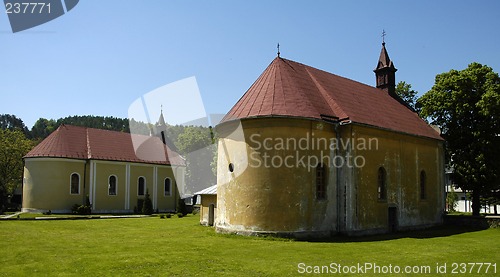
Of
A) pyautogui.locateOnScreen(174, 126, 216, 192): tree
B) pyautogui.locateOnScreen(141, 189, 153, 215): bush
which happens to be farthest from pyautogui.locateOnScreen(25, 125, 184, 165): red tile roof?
pyautogui.locateOnScreen(174, 126, 216, 192): tree

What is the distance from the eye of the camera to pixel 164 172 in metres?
45.7

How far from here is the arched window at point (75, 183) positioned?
3859cm

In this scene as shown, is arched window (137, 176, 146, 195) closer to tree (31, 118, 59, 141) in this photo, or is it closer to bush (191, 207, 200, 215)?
bush (191, 207, 200, 215)

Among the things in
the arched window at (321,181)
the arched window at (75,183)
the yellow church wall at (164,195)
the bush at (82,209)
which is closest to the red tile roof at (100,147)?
the yellow church wall at (164,195)

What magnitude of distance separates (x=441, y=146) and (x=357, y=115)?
10171mm

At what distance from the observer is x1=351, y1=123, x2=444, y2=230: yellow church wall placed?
73.7ft

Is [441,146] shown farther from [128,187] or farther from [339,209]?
[128,187]

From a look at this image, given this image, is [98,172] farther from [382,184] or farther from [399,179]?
[399,179]

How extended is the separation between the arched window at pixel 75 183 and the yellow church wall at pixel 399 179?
27.3 m

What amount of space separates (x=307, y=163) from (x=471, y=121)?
56.4 ft

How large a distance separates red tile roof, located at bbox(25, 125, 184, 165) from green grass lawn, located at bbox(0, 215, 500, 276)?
57.0 ft

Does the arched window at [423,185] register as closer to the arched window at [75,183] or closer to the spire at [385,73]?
the spire at [385,73]

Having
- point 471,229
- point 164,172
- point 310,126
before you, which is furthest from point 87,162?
point 471,229

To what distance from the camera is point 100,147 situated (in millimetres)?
41469
